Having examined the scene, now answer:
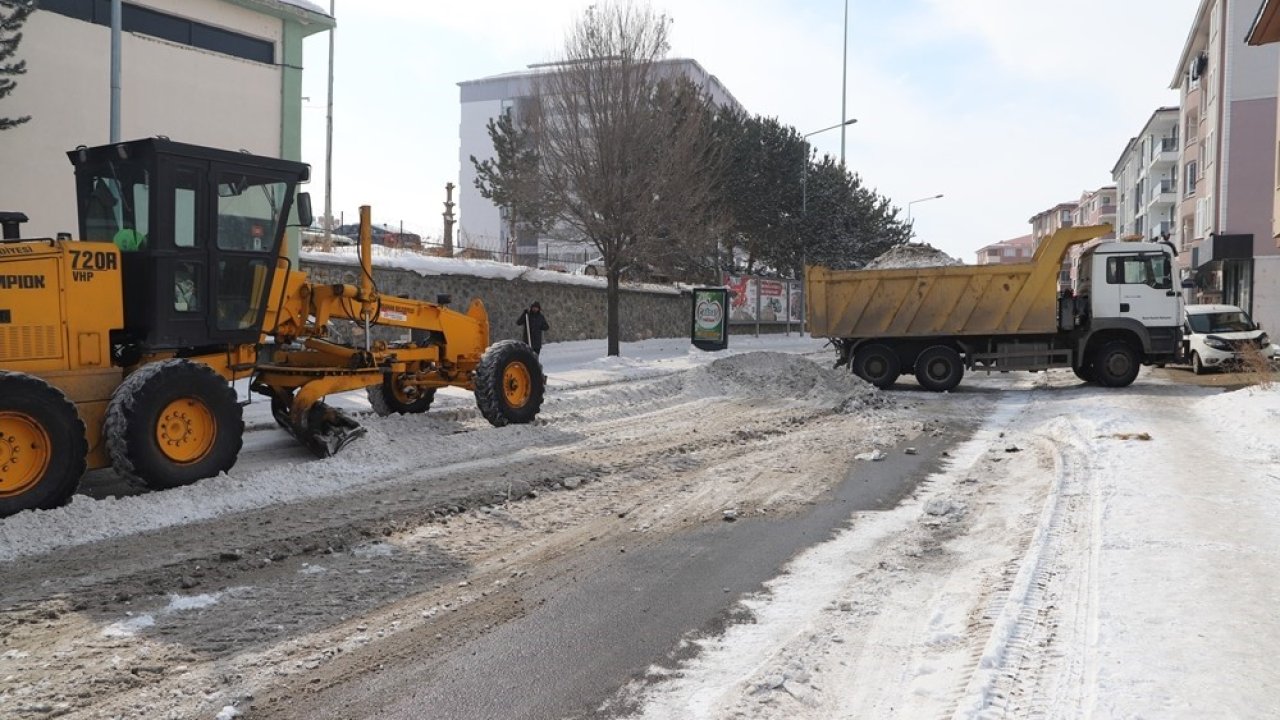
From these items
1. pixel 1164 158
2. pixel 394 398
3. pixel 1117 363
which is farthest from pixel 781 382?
pixel 1164 158

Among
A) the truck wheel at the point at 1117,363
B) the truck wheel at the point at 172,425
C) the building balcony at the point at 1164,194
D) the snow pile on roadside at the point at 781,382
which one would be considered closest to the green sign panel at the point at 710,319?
the snow pile on roadside at the point at 781,382

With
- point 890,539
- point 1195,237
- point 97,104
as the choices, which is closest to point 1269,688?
point 890,539

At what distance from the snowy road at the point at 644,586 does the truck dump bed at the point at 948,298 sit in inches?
350

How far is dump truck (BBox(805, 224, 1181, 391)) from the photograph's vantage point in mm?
18781

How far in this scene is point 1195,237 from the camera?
48000 mm

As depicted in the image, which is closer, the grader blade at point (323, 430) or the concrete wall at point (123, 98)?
the grader blade at point (323, 430)

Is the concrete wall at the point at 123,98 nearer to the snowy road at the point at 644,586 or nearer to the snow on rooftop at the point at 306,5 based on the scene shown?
the snow on rooftop at the point at 306,5

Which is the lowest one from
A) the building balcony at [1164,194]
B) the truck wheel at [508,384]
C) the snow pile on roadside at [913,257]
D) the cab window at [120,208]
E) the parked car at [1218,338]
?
the truck wheel at [508,384]

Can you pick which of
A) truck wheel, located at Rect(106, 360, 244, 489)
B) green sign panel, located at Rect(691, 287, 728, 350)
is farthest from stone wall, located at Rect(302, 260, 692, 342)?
truck wheel, located at Rect(106, 360, 244, 489)

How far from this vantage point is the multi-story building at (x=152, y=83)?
17.0 metres

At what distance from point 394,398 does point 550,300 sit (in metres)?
15.6

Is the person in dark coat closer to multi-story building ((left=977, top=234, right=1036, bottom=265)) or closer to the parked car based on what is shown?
the parked car

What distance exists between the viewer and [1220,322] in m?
22.5

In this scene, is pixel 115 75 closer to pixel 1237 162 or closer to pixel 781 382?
pixel 781 382
